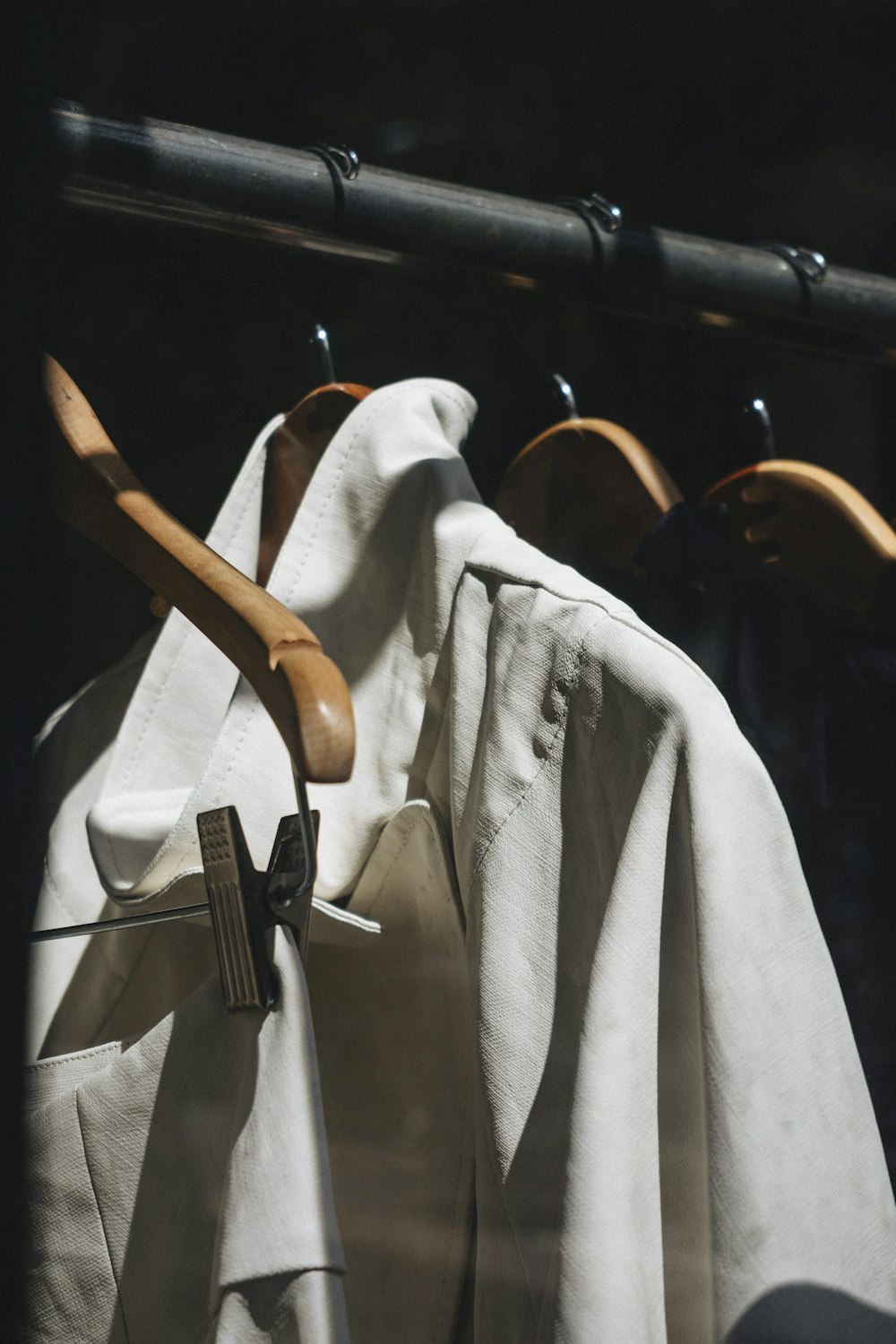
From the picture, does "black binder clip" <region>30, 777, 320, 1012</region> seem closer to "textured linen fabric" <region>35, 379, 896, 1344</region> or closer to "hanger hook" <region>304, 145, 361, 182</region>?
"textured linen fabric" <region>35, 379, 896, 1344</region>

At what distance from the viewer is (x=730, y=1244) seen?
0.31 m

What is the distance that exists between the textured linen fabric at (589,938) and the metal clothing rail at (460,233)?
4.5 inches

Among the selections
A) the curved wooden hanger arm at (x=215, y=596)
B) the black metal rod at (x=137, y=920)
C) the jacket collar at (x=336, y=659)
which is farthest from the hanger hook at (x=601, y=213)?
the black metal rod at (x=137, y=920)

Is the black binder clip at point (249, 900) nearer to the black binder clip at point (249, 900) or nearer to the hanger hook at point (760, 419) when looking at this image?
the black binder clip at point (249, 900)

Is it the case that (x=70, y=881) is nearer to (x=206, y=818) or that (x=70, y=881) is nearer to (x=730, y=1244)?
(x=206, y=818)

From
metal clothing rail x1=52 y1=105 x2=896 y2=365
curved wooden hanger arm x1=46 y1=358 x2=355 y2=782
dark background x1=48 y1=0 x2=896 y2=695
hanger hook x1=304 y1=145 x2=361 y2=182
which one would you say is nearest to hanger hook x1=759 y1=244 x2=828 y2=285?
metal clothing rail x1=52 y1=105 x2=896 y2=365

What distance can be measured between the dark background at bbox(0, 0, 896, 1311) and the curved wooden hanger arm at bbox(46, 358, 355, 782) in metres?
0.10

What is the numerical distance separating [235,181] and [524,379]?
26cm

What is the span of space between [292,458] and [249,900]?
288 mm

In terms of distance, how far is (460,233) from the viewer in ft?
1.71

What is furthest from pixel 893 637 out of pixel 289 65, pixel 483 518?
pixel 289 65

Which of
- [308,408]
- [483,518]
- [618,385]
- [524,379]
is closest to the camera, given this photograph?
[483,518]

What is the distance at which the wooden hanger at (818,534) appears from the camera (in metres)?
0.54

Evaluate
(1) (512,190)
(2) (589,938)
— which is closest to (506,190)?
→ (1) (512,190)
